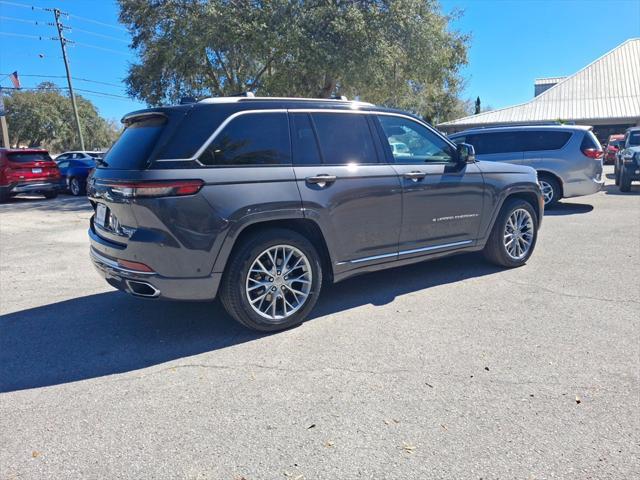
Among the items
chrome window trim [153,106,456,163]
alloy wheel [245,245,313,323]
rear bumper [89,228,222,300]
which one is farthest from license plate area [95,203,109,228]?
alloy wheel [245,245,313,323]

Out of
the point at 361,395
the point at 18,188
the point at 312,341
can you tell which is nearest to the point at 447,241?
the point at 312,341

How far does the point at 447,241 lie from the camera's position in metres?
5.23

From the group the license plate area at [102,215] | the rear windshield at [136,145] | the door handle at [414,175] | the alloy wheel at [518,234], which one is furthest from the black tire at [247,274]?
the alloy wheel at [518,234]

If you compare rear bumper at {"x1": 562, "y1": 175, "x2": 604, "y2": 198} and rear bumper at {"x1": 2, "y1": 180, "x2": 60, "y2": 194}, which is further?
rear bumper at {"x1": 2, "y1": 180, "x2": 60, "y2": 194}

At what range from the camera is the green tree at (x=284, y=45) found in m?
13.9

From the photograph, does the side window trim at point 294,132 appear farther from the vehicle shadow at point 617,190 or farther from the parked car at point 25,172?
the parked car at point 25,172

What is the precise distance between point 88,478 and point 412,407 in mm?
1829

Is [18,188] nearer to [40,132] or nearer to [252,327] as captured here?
[252,327]

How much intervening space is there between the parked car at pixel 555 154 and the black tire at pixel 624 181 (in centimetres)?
404

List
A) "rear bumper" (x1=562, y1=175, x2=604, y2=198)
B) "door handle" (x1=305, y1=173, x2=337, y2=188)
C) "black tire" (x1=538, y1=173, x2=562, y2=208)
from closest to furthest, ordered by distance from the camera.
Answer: "door handle" (x1=305, y1=173, x2=337, y2=188)
"rear bumper" (x1=562, y1=175, x2=604, y2=198)
"black tire" (x1=538, y1=173, x2=562, y2=208)

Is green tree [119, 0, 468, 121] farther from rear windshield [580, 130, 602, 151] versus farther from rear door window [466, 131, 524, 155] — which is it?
rear windshield [580, 130, 602, 151]

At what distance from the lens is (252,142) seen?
3965 millimetres

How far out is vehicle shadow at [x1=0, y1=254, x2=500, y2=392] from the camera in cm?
359

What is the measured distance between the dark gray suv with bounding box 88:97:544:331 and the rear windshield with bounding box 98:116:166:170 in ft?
0.05
